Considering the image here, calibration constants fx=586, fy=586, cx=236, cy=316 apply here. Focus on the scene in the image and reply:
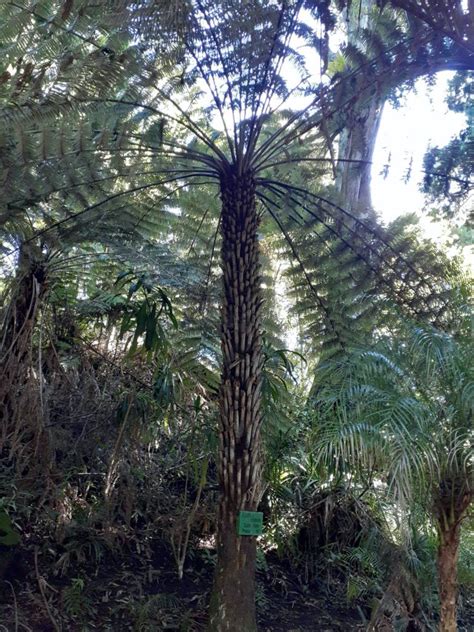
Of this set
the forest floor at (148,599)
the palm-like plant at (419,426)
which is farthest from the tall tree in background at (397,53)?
the forest floor at (148,599)

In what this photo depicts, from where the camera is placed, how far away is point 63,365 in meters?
5.22

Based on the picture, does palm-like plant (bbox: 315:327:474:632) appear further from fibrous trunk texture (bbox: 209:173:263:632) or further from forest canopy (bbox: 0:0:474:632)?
fibrous trunk texture (bbox: 209:173:263:632)

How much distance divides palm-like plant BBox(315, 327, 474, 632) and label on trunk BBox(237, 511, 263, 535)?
635 mm

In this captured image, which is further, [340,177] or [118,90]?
[340,177]

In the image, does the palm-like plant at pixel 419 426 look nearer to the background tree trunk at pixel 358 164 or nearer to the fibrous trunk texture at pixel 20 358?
the background tree trunk at pixel 358 164

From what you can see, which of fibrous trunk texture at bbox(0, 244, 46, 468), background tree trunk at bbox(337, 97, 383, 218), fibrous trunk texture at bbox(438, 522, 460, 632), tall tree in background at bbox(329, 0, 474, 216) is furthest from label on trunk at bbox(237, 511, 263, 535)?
background tree trunk at bbox(337, 97, 383, 218)

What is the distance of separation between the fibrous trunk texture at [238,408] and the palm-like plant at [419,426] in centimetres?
54

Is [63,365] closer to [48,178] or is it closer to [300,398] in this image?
[48,178]

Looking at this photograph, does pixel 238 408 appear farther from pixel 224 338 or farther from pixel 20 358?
pixel 20 358

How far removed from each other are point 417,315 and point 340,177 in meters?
2.71

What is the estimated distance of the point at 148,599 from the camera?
4199 millimetres

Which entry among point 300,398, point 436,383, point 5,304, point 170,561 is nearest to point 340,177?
point 300,398

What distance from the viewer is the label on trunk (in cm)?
337

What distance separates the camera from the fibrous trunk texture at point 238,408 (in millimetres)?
3387
